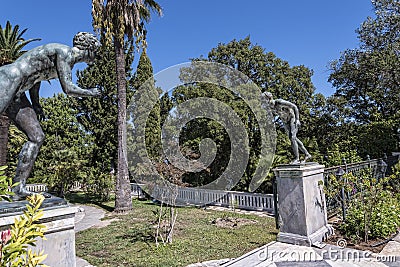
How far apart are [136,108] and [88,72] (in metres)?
4.10

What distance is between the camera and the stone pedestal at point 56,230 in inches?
75.5

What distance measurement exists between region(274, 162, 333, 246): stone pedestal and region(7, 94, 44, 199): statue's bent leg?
13.0ft

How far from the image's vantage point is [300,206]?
15.4ft

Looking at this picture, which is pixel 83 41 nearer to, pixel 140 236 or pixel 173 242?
pixel 173 242

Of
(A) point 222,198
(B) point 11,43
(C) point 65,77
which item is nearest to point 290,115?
(C) point 65,77

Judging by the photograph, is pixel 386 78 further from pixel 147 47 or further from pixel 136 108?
pixel 136 108

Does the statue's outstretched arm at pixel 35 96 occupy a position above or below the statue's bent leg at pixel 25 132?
above

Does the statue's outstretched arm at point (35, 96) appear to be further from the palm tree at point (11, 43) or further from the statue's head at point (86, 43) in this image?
the palm tree at point (11, 43)

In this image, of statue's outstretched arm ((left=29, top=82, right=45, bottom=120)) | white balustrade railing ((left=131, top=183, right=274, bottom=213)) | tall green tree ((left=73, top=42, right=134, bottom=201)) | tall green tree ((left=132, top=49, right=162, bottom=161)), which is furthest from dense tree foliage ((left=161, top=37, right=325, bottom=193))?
statue's outstretched arm ((left=29, top=82, right=45, bottom=120))

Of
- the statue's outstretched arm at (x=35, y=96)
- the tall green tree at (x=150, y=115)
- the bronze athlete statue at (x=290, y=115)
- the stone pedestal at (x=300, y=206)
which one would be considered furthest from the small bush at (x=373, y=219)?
the tall green tree at (x=150, y=115)

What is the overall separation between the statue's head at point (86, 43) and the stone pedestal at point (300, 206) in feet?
12.4

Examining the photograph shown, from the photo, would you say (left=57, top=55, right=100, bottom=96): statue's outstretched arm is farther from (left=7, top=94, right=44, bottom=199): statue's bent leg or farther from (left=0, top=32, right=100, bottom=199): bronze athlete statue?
(left=7, top=94, right=44, bottom=199): statue's bent leg

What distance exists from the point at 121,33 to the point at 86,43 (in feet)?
28.0

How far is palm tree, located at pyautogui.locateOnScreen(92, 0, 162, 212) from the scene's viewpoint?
9.95 meters
